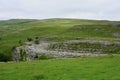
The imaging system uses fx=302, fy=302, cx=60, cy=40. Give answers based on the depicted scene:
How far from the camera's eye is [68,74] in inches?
1167

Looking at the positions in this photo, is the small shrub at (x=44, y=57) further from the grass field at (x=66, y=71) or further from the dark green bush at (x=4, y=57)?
the dark green bush at (x=4, y=57)

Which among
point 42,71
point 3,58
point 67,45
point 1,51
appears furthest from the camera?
point 1,51

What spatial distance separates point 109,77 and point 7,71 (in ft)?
40.4

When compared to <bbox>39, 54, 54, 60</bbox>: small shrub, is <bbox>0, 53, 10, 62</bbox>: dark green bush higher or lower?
lower

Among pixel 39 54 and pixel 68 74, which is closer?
pixel 68 74

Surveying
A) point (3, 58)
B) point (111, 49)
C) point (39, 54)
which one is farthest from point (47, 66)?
point (3, 58)

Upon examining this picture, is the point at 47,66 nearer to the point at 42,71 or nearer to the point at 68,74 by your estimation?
the point at 42,71

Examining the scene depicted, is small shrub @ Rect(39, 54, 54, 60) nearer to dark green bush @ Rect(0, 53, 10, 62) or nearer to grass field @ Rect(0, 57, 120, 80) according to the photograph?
grass field @ Rect(0, 57, 120, 80)

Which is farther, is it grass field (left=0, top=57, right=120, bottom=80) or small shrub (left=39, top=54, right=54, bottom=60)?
small shrub (left=39, top=54, right=54, bottom=60)

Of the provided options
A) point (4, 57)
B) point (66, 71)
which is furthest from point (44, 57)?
point (4, 57)

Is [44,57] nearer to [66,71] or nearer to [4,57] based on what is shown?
[66,71]

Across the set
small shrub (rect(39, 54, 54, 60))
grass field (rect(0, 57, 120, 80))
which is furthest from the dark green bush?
grass field (rect(0, 57, 120, 80))

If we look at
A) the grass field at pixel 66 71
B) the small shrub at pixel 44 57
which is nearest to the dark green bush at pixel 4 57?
the small shrub at pixel 44 57

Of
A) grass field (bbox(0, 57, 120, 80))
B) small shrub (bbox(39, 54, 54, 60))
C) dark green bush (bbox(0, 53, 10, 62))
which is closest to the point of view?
grass field (bbox(0, 57, 120, 80))
